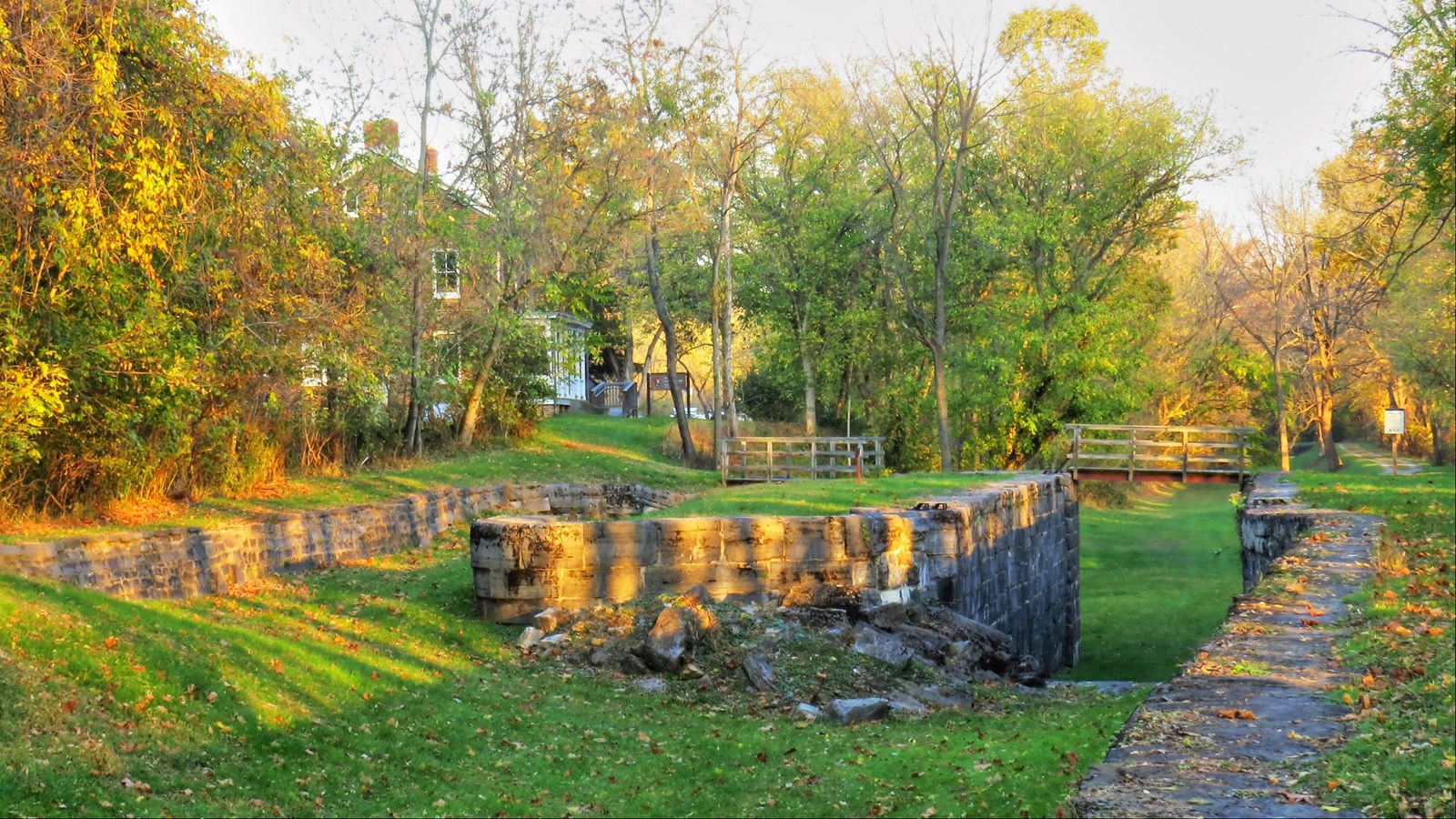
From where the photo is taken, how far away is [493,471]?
1102 inches

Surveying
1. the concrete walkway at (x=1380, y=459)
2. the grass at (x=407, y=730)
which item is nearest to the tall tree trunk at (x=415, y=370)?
the grass at (x=407, y=730)

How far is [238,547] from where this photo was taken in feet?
51.4

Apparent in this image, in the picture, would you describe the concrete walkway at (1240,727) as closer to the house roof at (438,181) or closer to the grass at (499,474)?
the grass at (499,474)

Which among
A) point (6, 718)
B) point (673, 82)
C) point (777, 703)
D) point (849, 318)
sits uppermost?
point (673, 82)

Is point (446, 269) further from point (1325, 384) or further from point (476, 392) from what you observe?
point (1325, 384)

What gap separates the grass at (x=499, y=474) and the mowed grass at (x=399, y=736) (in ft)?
10.2

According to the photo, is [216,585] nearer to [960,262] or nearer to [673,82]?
[673,82]

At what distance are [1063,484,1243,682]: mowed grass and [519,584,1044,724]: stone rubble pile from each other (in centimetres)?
372

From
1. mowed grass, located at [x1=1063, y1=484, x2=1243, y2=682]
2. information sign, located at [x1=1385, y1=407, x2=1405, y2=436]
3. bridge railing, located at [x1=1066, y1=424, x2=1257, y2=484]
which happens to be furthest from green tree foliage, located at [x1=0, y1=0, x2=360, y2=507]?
information sign, located at [x1=1385, y1=407, x2=1405, y2=436]

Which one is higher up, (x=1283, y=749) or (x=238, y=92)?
(x=238, y=92)

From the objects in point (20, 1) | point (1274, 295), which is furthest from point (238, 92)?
point (1274, 295)

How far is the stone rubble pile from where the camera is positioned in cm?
1354

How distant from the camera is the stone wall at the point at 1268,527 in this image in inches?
676

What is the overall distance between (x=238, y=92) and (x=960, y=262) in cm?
2634
